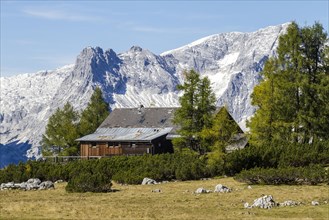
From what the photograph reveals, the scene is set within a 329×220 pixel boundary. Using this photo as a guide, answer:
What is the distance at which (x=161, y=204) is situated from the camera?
36906 mm

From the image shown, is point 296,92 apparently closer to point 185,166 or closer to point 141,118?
point 185,166

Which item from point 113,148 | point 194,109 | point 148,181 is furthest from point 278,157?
point 113,148

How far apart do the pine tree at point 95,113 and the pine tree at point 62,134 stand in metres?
1.97

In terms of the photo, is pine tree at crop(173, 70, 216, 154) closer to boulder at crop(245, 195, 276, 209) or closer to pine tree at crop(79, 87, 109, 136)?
boulder at crop(245, 195, 276, 209)

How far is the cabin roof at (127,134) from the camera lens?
8938 centimetres

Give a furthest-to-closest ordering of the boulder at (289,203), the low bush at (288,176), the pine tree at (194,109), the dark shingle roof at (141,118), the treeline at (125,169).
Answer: the dark shingle roof at (141,118)
the pine tree at (194,109)
the treeline at (125,169)
the low bush at (288,176)
the boulder at (289,203)

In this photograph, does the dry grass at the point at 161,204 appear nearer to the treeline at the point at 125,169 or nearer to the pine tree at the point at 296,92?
the treeline at the point at 125,169

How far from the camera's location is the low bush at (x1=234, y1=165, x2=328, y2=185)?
46.6 meters

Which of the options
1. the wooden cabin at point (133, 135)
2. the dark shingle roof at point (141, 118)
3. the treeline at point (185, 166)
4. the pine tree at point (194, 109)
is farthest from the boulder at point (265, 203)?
the dark shingle roof at point (141, 118)

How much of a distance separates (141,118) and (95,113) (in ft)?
48.9

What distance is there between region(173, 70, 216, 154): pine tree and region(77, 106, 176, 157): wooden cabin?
63.3 feet

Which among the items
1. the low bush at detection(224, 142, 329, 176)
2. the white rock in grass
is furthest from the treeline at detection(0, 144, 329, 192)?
the white rock in grass

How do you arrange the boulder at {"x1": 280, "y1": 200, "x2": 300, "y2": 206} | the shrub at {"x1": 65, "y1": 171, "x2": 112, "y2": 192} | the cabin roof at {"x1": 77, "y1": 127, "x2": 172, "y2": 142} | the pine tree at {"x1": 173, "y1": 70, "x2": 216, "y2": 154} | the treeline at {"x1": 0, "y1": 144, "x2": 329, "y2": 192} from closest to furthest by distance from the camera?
the boulder at {"x1": 280, "y1": 200, "x2": 300, "y2": 206} < the shrub at {"x1": 65, "y1": 171, "x2": 112, "y2": 192} < the treeline at {"x1": 0, "y1": 144, "x2": 329, "y2": 192} < the pine tree at {"x1": 173, "y1": 70, "x2": 216, "y2": 154} < the cabin roof at {"x1": 77, "y1": 127, "x2": 172, "y2": 142}

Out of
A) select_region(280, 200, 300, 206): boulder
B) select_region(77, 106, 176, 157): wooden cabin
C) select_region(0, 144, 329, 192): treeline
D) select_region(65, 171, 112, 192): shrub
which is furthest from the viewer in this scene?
select_region(77, 106, 176, 157): wooden cabin
